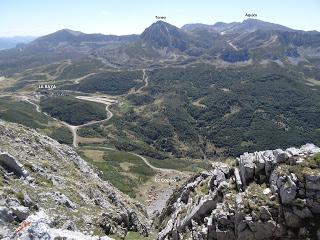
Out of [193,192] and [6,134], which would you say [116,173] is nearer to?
[6,134]

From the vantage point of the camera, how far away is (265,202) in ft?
109

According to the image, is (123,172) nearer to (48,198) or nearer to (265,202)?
(48,198)

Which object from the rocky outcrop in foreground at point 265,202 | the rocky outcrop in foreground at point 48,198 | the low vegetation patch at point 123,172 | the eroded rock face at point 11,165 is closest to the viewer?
the rocky outcrop in foreground at point 265,202

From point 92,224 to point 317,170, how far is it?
25651 millimetres

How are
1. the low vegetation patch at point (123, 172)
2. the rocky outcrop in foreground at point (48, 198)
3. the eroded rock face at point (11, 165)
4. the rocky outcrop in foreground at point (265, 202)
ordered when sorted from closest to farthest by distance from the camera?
the rocky outcrop in foreground at point (265, 202) → the rocky outcrop in foreground at point (48, 198) → the eroded rock face at point (11, 165) → the low vegetation patch at point (123, 172)

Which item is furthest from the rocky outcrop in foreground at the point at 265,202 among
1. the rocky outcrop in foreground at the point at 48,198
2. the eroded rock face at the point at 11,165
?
the eroded rock face at the point at 11,165

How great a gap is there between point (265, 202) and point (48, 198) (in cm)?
2601

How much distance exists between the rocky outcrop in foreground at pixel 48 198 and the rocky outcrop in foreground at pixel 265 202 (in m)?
9.60

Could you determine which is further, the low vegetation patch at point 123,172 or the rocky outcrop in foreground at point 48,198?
the low vegetation patch at point 123,172

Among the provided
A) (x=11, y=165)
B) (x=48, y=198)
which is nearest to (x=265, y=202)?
(x=48, y=198)

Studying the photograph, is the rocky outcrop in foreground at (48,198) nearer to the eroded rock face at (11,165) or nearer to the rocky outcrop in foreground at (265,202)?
the eroded rock face at (11,165)

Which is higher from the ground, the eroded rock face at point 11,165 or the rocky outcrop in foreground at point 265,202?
the rocky outcrop in foreground at point 265,202

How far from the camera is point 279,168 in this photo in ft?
113

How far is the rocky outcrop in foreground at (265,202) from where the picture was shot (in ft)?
104
